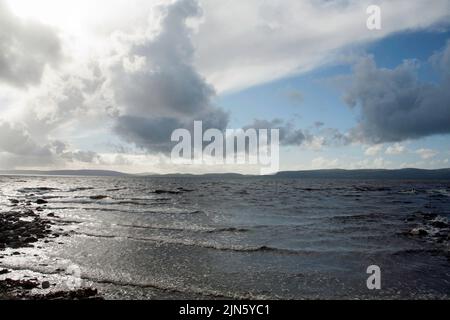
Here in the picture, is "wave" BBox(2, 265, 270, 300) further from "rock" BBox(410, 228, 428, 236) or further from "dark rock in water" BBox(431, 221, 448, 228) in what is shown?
"dark rock in water" BBox(431, 221, 448, 228)

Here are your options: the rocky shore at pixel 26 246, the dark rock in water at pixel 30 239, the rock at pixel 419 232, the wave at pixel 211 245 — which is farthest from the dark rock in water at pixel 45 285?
the rock at pixel 419 232

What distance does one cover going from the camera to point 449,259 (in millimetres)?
20281

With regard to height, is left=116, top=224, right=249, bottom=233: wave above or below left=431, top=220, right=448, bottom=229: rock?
below

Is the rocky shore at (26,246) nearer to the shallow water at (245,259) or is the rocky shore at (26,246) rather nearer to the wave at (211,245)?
the shallow water at (245,259)

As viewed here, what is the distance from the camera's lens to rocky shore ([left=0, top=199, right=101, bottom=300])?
1341 centimetres

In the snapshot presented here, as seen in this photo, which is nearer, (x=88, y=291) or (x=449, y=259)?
(x=88, y=291)

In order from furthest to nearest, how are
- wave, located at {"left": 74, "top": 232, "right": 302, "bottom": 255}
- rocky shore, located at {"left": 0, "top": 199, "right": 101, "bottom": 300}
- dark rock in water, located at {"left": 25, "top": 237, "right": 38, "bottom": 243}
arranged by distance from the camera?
dark rock in water, located at {"left": 25, "top": 237, "right": 38, "bottom": 243}
wave, located at {"left": 74, "top": 232, "right": 302, "bottom": 255}
rocky shore, located at {"left": 0, "top": 199, "right": 101, "bottom": 300}

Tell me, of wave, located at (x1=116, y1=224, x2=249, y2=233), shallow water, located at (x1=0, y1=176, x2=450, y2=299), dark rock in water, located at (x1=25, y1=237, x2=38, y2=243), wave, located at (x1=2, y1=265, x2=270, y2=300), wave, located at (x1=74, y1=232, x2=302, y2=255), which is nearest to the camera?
wave, located at (x1=2, y1=265, x2=270, y2=300)

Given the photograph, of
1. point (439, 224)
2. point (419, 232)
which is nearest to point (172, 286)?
point (419, 232)

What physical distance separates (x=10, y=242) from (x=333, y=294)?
22.7 meters

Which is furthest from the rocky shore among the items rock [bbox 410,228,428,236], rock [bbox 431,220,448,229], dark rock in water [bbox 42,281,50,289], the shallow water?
rock [bbox 431,220,448,229]

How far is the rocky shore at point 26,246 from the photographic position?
1341cm
